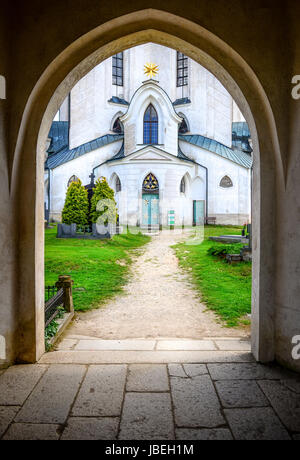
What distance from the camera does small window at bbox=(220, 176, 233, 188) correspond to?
90.4 ft

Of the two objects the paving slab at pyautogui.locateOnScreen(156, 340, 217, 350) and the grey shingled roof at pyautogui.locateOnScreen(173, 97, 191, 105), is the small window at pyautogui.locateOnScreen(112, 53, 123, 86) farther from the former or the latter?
the paving slab at pyautogui.locateOnScreen(156, 340, 217, 350)

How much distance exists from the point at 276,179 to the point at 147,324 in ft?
12.3

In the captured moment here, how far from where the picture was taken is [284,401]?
2.77 metres

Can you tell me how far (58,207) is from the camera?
27.8 meters

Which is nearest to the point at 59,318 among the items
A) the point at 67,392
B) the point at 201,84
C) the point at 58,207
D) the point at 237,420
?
the point at 67,392

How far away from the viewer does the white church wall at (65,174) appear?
91.2 feet

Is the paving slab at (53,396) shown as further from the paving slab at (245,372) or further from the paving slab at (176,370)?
the paving slab at (245,372)

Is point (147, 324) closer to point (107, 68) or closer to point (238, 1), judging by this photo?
point (238, 1)

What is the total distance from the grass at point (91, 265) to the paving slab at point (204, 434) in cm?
482

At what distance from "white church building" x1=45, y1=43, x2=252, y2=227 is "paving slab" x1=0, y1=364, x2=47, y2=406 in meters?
21.9

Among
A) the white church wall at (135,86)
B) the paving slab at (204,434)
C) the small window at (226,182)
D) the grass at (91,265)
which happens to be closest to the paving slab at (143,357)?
the paving slab at (204,434)

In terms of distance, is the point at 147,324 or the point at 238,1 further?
the point at 147,324

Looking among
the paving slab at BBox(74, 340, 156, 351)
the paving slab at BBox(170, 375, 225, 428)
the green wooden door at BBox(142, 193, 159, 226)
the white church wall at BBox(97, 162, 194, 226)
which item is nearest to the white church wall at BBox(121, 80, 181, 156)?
the white church wall at BBox(97, 162, 194, 226)

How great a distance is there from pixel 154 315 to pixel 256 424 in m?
4.30
